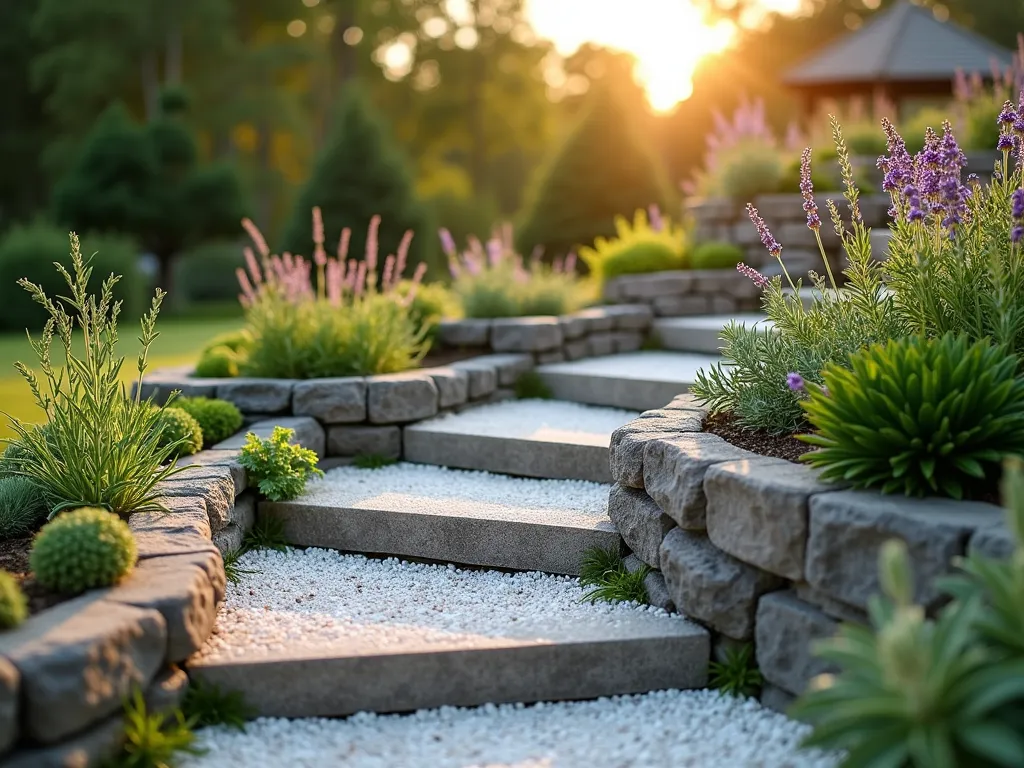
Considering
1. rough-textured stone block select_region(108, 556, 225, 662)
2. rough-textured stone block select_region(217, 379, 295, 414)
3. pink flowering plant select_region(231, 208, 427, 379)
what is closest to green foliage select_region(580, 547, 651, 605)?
rough-textured stone block select_region(108, 556, 225, 662)

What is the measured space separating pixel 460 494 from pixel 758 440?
1.51m

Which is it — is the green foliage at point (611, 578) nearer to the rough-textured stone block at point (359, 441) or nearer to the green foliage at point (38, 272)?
the rough-textured stone block at point (359, 441)

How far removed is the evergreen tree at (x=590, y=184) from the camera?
11398 mm

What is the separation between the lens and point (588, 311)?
7176 millimetres

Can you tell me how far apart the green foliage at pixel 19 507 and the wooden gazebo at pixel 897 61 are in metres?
13.0

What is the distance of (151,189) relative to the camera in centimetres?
1656

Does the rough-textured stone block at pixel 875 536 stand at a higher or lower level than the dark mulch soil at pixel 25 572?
higher

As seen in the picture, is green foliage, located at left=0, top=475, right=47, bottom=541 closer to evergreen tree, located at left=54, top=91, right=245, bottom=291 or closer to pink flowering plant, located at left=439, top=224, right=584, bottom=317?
pink flowering plant, located at left=439, top=224, right=584, bottom=317

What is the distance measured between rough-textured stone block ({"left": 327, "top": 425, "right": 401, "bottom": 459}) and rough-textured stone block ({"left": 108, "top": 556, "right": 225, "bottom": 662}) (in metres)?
2.11

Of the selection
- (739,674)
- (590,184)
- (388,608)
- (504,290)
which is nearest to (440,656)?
(388,608)

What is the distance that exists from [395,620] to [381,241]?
33.9ft

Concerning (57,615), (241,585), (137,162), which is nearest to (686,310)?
(241,585)

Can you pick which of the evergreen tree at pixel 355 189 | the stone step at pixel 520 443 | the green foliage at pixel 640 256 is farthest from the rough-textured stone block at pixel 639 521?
the evergreen tree at pixel 355 189

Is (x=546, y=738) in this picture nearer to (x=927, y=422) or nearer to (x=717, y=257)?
(x=927, y=422)
